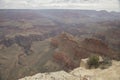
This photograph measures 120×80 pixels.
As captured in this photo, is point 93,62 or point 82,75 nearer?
point 82,75

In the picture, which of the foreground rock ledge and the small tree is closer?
the foreground rock ledge

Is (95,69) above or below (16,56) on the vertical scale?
above

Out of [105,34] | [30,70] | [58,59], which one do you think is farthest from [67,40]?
[105,34]

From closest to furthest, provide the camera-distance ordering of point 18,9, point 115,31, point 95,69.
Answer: point 95,69 → point 115,31 → point 18,9

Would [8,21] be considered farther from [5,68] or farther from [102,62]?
[102,62]

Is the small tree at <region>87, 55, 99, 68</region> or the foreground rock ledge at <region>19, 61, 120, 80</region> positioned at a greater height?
the foreground rock ledge at <region>19, 61, 120, 80</region>

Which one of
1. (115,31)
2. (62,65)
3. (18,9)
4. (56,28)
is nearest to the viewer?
(62,65)

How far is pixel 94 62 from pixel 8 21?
367 feet

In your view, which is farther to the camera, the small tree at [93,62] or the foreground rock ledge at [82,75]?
the small tree at [93,62]

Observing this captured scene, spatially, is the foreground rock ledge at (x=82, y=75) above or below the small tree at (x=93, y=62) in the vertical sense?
above

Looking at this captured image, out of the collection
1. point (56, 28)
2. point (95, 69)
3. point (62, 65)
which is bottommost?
point (56, 28)

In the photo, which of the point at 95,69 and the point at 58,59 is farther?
the point at 58,59

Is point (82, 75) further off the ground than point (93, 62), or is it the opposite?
point (82, 75)

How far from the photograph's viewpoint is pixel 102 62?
2614 centimetres
